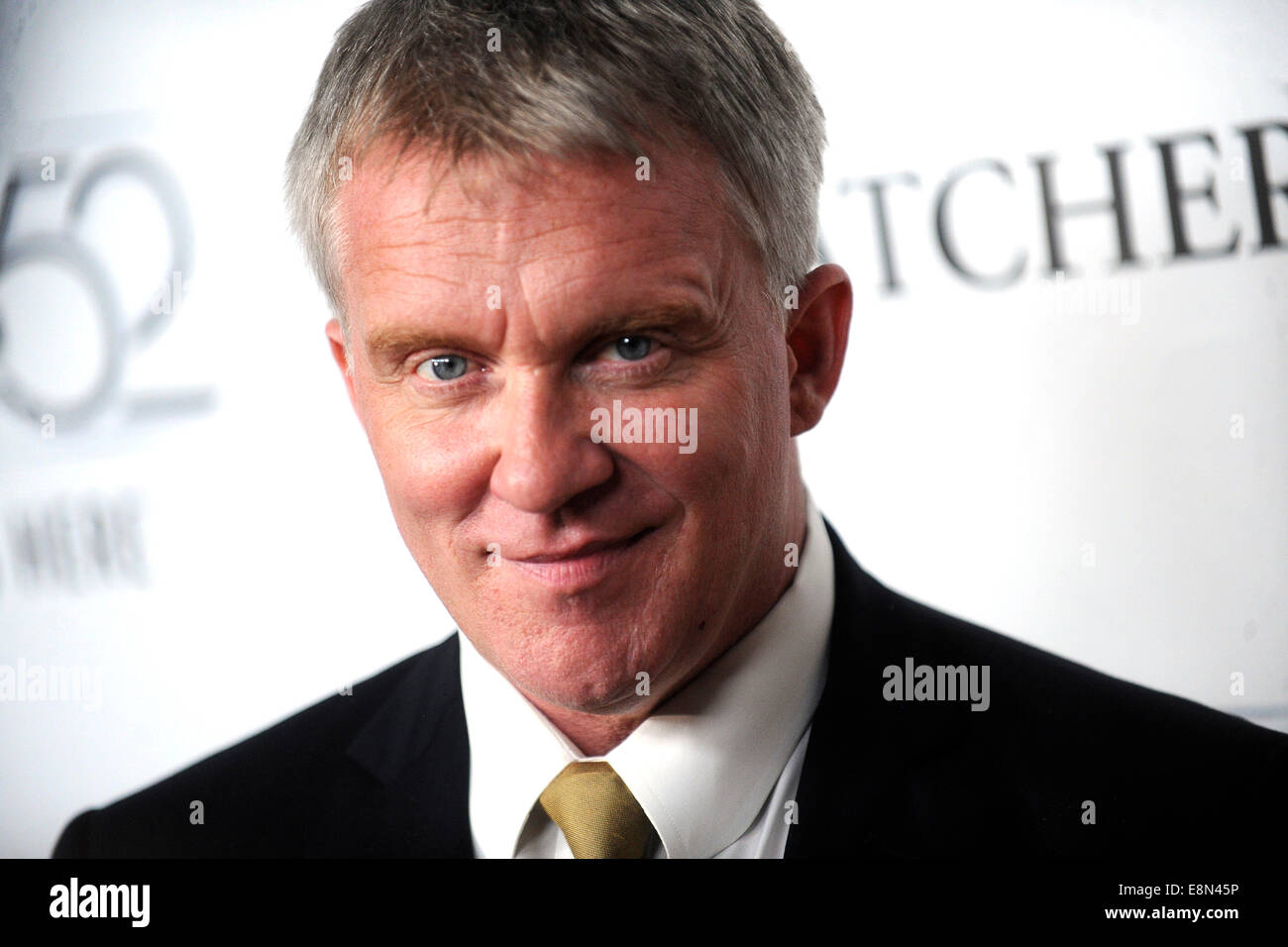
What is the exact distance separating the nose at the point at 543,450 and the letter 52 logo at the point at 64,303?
2.60 ft

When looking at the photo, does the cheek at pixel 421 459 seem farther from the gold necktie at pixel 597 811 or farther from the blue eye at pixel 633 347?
the gold necktie at pixel 597 811

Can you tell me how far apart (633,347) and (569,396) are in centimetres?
9

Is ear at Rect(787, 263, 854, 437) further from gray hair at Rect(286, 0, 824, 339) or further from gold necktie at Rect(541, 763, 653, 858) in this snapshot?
gold necktie at Rect(541, 763, 653, 858)

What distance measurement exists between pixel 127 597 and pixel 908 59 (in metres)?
1.37

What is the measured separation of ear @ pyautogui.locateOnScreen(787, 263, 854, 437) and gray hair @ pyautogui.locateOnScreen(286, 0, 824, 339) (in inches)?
1.3

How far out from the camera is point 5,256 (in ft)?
6.11

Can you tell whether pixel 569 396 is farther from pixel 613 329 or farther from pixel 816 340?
pixel 816 340

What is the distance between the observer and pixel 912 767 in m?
1.43

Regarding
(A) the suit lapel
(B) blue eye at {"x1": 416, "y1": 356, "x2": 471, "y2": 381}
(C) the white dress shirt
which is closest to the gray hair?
(B) blue eye at {"x1": 416, "y1": 356, "x2": 471, "y2": 381}

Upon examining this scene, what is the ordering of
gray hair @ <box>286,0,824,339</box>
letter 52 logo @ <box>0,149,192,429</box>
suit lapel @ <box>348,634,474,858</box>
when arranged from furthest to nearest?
letter 52 logo @ <box>0,149,192,429</box>, suit lapel @ <box>348,634,474,858</box>, gray hair @ <box>286,0,824,339</box>

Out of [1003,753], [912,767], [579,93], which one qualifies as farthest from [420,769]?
[579,93]

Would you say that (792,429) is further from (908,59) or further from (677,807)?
(908,59)

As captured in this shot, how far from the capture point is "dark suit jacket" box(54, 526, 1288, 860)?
1432 mm

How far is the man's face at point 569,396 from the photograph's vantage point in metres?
1.29
